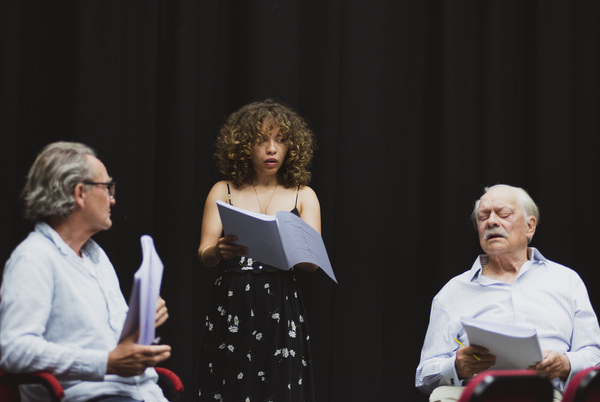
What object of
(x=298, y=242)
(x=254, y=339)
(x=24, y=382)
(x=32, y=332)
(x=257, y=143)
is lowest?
(x=254, y=339)

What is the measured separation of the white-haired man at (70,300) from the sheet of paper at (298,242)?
1.86 ft

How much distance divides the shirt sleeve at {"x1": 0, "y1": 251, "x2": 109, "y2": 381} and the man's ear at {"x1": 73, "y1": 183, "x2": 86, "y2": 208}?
0.62 feet

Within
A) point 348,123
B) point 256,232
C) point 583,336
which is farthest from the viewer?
point 348,123

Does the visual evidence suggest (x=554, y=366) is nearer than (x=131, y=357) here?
No

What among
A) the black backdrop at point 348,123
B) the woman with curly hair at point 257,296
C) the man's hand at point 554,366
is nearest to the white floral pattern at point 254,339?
the woman with curly hair at point 257,296

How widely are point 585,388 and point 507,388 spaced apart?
256 mm

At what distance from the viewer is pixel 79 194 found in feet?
6.48

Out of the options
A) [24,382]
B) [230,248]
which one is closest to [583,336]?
[230,248]

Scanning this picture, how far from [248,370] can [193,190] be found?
1.07 metres

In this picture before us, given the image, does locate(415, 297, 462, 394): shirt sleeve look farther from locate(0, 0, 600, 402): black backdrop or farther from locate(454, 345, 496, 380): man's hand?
locate(0, 0, 600, 402): black backdrop

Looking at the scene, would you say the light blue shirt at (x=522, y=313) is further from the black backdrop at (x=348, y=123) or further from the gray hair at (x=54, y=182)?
the gray hair at (x=54, y=182)

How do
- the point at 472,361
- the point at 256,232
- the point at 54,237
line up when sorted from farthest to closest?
the point at 256,232 → the point at 472,361 → the point at 54,237

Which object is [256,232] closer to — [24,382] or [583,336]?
[24,382]

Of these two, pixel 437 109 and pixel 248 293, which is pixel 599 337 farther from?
pixel 437 109
